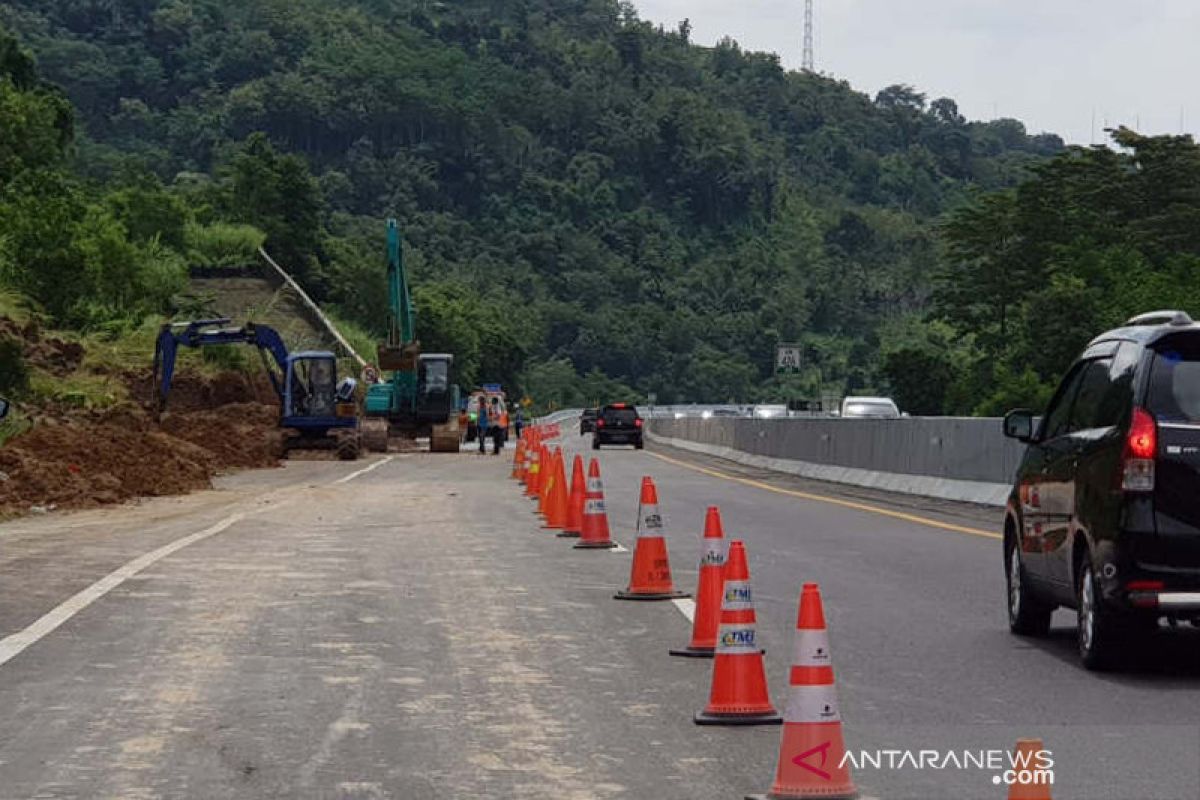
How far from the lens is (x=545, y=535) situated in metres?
23.1

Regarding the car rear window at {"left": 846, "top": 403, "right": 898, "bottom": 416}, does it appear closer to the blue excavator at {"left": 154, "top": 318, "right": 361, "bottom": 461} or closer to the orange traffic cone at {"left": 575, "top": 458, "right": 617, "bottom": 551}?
the blue excavator at {"left": 154, "top": 318, "right": 361, "bottom": 461}

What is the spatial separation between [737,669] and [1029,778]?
433 centimetres

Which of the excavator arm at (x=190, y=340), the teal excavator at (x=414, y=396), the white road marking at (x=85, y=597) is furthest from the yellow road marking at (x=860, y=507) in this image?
the teal excavator at (x=414, y=396)

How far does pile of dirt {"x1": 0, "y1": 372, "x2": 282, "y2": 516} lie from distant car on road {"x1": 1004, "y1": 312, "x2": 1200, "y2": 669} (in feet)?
58.9

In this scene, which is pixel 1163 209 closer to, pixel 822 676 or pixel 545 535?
pixel 545 535

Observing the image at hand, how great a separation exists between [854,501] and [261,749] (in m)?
22.0

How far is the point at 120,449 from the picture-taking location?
117 feet

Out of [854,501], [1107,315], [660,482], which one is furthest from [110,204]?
[854,501]

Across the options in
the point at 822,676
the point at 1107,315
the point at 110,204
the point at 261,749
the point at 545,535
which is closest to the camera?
the point at 822,676

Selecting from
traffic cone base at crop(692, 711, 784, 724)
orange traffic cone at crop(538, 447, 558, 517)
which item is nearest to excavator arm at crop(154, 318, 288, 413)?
orange traffic cone at crop(538, 447, 558, 517)

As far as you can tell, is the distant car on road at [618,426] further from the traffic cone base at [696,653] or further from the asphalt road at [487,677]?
the traffic cone base at [696,653]

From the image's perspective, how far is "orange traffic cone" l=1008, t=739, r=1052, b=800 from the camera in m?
5.29

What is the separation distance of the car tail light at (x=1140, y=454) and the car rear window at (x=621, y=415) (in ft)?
197

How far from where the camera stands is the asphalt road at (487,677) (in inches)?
346
